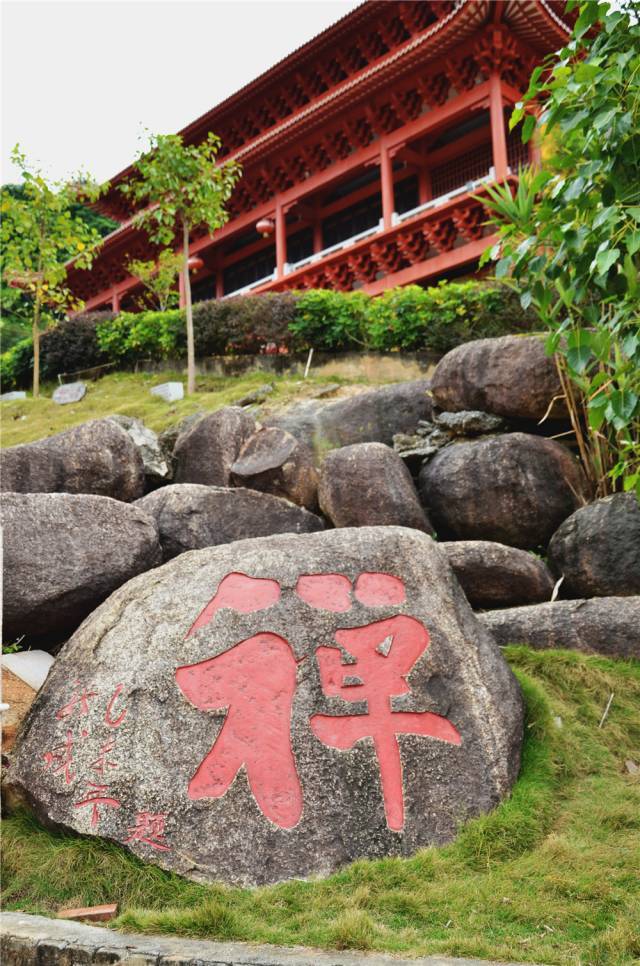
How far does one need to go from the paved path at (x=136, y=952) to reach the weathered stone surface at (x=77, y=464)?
4.06 meters

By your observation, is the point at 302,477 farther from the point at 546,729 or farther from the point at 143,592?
the point at 546,729

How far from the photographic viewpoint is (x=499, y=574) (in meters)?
5.70

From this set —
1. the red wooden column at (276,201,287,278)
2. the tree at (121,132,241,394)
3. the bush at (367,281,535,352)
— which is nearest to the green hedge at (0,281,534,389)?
the bush at (367,281,535,352)

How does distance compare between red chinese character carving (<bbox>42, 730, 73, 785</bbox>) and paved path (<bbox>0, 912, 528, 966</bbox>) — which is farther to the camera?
red chinese character carving (<bbox>42, 730, 73, 785</bbox>)

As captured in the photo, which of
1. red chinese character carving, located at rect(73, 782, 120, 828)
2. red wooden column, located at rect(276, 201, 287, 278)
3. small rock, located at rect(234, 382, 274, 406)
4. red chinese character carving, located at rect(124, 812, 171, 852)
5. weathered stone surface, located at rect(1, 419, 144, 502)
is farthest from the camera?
red wooden column, located at rect(276, 201, 287, 278)

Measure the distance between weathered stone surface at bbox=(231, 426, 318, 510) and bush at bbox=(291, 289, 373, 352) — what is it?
4068mm

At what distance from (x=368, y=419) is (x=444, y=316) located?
2.82m

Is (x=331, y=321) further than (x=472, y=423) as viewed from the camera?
Yes

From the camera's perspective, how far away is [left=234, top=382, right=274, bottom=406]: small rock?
9.73 meters

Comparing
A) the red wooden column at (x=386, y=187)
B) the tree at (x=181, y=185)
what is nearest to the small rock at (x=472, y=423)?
the tree at (x=181, y=185)

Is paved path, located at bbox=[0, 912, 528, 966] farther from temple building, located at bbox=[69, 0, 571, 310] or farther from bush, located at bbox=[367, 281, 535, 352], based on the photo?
temple building, located at bbox=[69, 0, 571, 310]

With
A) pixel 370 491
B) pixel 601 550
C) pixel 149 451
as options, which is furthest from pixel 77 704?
pixel 149 451

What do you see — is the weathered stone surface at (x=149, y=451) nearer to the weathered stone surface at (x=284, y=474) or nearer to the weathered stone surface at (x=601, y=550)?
the weathered stone surface at (x=284, y=474)

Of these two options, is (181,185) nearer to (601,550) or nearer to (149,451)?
(149,451)
